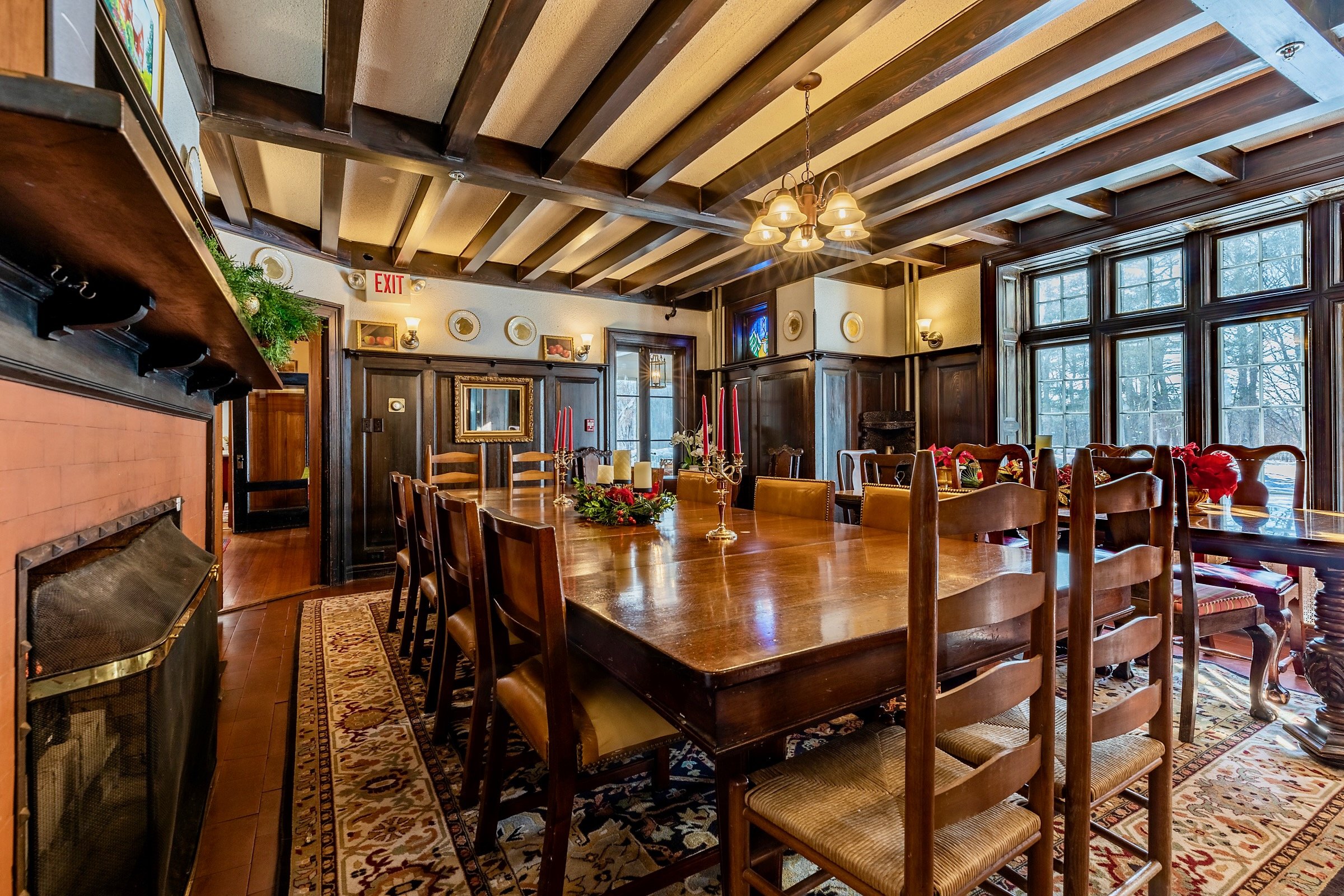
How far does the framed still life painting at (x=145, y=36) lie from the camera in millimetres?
1378

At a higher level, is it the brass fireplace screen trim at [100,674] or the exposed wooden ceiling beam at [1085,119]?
the exposed wooden ceiling beam at [1085,119]

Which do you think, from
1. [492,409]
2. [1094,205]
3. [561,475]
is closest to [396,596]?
[561,475]

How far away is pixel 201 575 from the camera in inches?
68.7

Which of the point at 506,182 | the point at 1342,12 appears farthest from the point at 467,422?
the point at 1342,12

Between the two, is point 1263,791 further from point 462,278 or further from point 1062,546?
point 462,278

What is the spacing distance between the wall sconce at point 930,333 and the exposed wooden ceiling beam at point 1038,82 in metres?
2.40

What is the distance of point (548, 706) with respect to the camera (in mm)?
1255

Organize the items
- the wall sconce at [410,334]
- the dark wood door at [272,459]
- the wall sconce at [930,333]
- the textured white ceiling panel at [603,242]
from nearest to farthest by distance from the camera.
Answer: the textured white ceiling panel at [603,242], the wall sconce at [410,334], the wall sconce at [930,333], the dark wood door at [272,459]

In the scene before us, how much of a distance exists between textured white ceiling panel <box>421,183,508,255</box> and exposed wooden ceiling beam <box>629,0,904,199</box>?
4.18ft

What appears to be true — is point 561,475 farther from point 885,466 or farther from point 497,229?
point 497,229

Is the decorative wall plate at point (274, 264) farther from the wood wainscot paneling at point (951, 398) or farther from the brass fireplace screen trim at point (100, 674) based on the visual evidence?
the wood wainscot paneling at point (951, 398)

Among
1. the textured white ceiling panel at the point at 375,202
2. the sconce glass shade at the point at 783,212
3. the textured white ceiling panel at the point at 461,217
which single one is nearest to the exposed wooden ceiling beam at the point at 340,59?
the textured white ceiling panel at the point at 375,202

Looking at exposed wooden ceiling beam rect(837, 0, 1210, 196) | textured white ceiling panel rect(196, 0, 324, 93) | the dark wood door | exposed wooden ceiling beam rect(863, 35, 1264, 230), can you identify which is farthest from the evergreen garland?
the dark wood door

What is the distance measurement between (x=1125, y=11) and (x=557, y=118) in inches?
97.6
